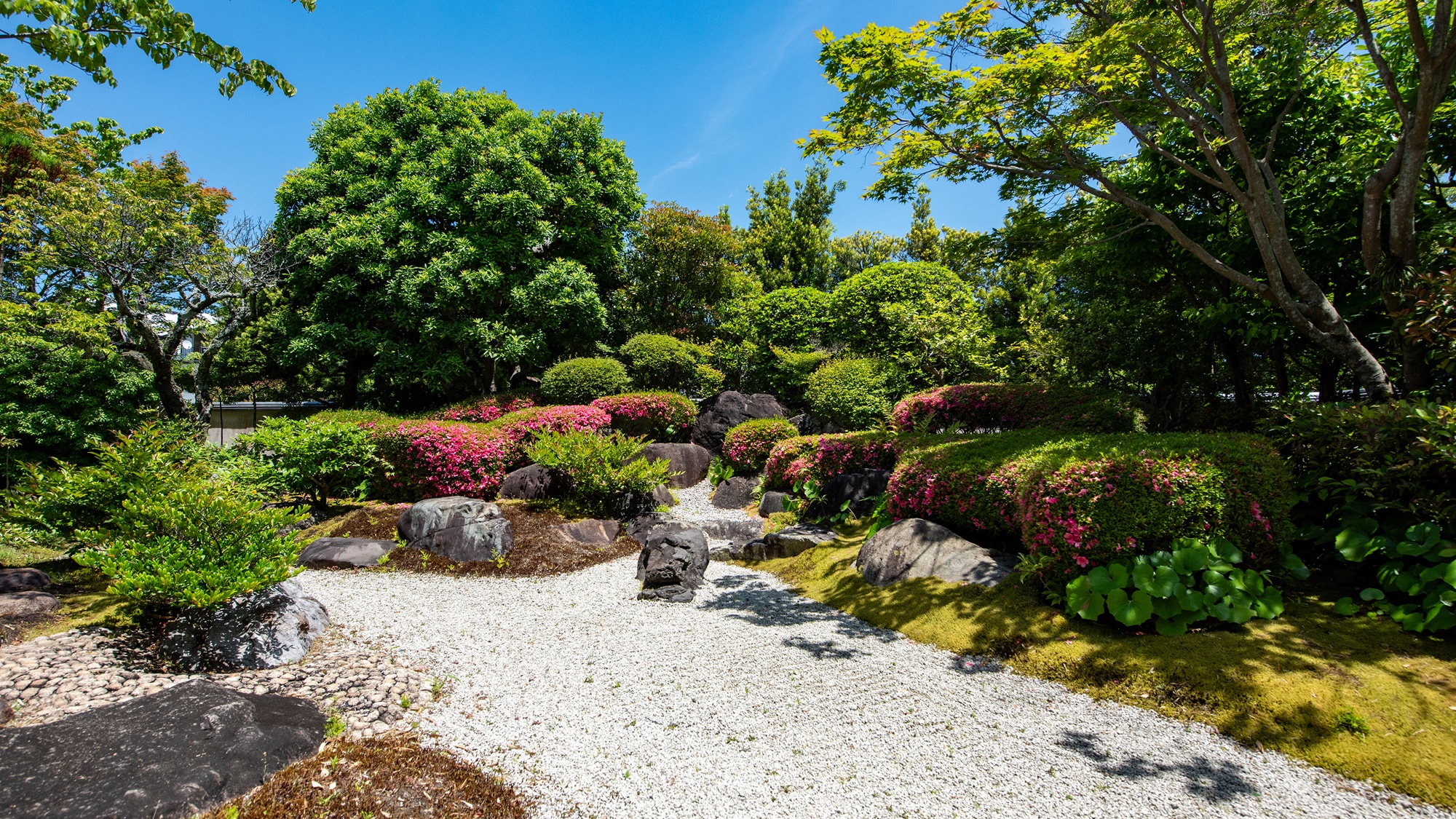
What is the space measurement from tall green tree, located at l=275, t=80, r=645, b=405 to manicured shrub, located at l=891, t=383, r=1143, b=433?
25.8 ft

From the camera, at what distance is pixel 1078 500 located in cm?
438

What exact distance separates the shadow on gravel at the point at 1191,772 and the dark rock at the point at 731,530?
5.08 m

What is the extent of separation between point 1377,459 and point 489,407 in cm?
1309

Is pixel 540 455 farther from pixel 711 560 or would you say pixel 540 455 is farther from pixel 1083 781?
pixel 1083 781

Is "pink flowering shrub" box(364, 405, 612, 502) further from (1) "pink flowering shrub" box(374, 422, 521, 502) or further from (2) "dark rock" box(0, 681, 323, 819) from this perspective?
(2) "dark rock" box(0, 681, 323, 819)

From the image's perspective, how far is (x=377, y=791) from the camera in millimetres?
2775

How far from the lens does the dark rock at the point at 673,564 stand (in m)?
5.93

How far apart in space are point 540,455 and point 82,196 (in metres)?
9.96

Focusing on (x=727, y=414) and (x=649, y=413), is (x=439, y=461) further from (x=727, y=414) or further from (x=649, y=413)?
(x=727, y=414)

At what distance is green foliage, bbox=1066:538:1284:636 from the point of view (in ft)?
13.0

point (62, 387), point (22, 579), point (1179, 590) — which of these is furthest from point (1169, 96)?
point (62, 387)

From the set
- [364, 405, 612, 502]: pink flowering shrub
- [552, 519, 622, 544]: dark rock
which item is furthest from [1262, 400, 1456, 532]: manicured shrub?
[364, 405, 612, 502]: pink flowering shrub

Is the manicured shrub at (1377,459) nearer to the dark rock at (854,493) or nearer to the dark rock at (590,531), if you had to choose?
the dark rock at (854,493)

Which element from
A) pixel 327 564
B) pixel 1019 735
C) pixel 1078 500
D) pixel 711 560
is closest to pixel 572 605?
pixel 711 560
